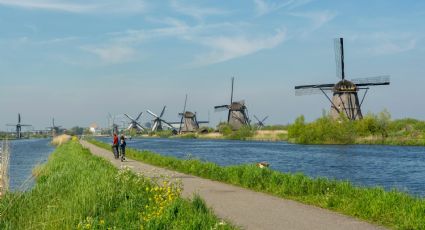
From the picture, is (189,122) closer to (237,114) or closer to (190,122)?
(190,122)

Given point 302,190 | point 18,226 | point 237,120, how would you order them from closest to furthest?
point 18,226
point 302,190
point 237,120

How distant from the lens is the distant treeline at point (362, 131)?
224 feet

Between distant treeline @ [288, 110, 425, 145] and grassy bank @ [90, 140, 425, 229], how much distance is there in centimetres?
4968

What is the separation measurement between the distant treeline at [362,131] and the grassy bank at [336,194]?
49.7m

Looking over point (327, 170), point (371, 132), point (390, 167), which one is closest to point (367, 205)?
point (327, 170)

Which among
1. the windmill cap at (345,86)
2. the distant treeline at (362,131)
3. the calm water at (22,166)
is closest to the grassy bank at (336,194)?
the calm water at (22,166)

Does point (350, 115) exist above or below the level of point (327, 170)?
above

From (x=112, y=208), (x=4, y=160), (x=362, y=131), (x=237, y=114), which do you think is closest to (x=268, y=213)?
(x=112, y=208)

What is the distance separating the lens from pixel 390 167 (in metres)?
32.7

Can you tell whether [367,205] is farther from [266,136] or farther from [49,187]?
[266,136]

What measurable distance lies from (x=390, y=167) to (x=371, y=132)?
4140 centimetres

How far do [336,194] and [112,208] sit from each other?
5925 mm

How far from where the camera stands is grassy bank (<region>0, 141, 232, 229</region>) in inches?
360

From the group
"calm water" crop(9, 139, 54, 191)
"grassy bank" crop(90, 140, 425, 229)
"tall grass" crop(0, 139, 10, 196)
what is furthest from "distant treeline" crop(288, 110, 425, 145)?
"tall grass" crop(0, 139, 10, 196)
